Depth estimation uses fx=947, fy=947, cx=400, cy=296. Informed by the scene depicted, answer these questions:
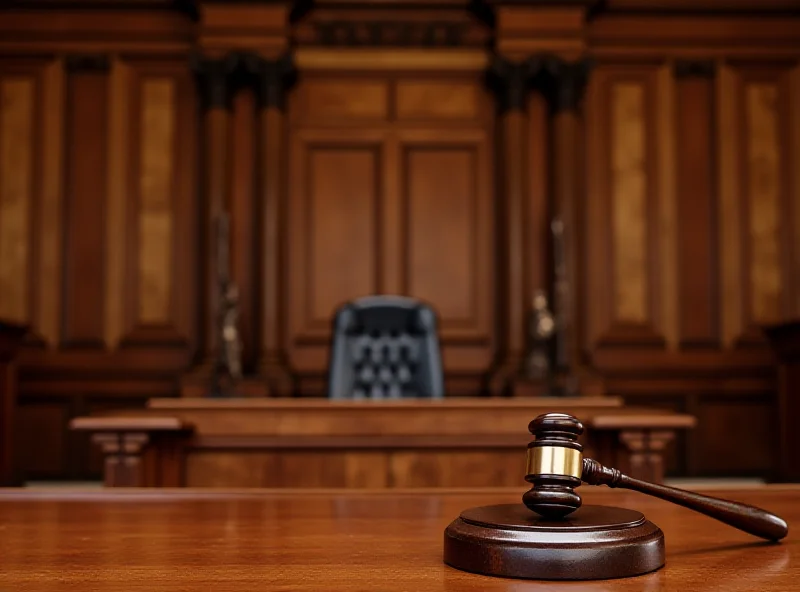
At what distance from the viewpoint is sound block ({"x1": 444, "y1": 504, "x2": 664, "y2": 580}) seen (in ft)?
2.45

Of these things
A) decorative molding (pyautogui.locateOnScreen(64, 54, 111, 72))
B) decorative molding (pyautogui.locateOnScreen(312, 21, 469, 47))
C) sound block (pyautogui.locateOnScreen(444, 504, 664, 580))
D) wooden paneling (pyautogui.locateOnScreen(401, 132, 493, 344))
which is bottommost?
sound block (pyautogui.locateOnScreen(444, 504, 664, 580))

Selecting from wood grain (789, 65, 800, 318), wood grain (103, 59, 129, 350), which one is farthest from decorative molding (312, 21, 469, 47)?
wood grain (789, 65, 800, 318)

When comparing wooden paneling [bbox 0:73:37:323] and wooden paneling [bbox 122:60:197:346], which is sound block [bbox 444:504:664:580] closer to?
wooden paneling [bbox 122:60:197:346]

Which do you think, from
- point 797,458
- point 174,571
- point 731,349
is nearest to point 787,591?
point 174,571

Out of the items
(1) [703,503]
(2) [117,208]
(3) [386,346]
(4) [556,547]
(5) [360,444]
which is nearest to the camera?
(4) [556,547]

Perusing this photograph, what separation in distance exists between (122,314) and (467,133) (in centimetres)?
215

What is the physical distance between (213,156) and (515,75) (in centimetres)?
169

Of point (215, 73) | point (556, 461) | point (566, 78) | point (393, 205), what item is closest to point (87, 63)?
point (215, 73)

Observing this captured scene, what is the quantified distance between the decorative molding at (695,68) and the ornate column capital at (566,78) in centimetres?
59

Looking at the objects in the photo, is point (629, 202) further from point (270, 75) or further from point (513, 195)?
point (270, 75)

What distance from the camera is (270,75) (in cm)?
509

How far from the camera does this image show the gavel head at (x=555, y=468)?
798 mm

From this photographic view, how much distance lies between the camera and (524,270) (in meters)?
5.12

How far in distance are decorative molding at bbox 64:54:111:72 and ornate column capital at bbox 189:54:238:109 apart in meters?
0.54
